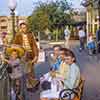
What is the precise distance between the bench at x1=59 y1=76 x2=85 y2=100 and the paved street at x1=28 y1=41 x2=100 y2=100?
231mm

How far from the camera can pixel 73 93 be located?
413 inches

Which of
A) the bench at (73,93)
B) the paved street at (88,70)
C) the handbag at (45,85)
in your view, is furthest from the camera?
the paved street at (88,70)

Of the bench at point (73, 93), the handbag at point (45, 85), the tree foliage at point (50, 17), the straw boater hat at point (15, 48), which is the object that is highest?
the tree foliage at point (50, 17)

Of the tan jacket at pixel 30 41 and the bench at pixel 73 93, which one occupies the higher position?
the tan jacket at pixel 30 41

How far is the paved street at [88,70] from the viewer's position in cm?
1070

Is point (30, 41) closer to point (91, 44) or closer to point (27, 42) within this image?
point (27, 42)

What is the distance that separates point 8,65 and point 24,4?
0.88 metres

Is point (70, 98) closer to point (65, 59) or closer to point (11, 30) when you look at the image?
point (65, 59)

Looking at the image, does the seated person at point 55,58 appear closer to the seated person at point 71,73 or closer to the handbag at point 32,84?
the seated person at point 71,73

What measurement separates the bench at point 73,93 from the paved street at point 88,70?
23 centimetres

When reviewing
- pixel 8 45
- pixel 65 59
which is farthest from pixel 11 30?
pixel 65 59

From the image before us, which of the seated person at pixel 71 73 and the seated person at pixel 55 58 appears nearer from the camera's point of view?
the seated person at pixel 71 73

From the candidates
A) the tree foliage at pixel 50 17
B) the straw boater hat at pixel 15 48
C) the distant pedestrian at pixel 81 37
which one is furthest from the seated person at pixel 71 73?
the straw boater hat at pixel 15 48

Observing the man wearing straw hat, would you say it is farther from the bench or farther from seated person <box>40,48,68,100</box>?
the bench
